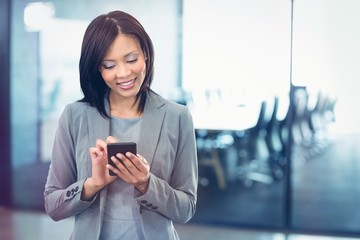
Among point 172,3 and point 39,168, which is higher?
point 172,3

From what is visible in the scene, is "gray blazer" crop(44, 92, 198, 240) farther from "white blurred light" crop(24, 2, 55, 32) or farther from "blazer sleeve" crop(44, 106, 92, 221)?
"white blurred light" crop(24, 2, 55, 32)

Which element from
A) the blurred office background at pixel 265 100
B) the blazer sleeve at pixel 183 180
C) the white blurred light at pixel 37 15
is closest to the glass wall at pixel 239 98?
the blurred office background at pixel 265 100

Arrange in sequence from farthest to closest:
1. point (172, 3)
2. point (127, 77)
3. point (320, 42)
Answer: point (172, 3) < point (320, 42) < point (127, 77)

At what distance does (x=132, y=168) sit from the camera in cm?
101

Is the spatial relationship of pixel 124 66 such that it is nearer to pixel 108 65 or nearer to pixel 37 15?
pixel 108 65

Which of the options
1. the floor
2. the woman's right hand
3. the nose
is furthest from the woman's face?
the floor

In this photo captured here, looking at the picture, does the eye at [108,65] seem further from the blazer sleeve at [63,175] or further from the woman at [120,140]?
the blazer sleeve at [63,175]

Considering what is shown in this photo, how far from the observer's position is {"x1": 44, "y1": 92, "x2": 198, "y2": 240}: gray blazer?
3.65 ft

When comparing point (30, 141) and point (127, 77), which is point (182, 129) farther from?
point (30, 141)

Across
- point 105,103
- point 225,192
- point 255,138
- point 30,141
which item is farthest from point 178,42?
point 105,103

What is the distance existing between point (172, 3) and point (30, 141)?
1.95 meters

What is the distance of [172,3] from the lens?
4.54m

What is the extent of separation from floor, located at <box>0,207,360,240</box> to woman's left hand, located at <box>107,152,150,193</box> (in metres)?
3.25

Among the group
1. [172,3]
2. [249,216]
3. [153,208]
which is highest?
[172,3]
